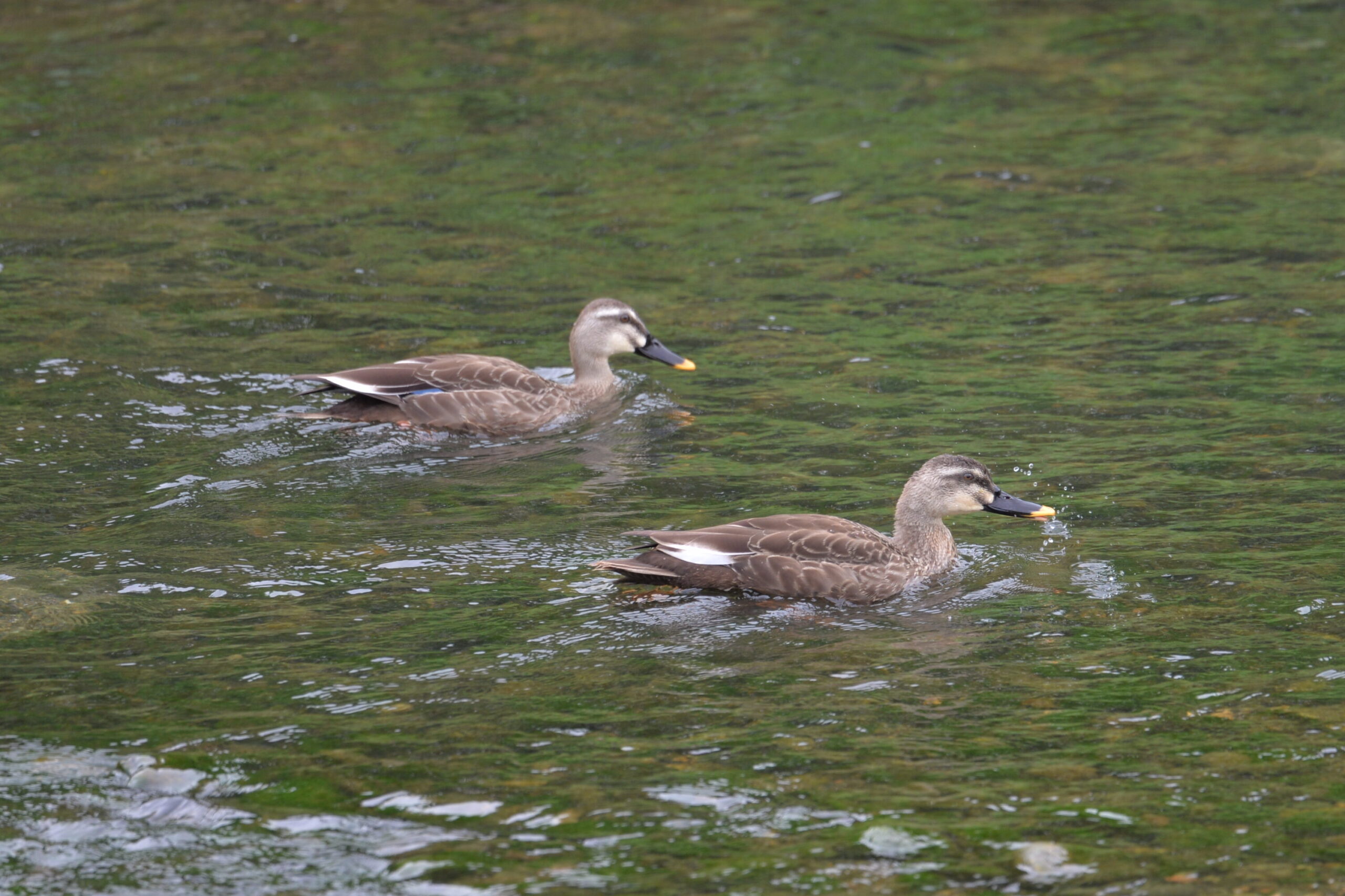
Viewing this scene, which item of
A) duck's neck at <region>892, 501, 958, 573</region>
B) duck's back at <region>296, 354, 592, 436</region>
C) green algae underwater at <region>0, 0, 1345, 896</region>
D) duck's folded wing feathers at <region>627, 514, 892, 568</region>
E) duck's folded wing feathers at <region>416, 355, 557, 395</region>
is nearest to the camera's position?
green algae underwater at <region>0, 0, 1345, 896</region>

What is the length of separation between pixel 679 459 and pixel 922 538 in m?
2.53

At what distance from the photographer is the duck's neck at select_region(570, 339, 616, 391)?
43.6 feet

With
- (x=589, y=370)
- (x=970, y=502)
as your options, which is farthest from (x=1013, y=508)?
(x=589, y=370)

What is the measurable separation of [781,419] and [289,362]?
4218 mm

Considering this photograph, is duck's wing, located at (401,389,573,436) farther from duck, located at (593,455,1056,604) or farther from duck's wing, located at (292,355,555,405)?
duck, located at (593,455,1056,604)

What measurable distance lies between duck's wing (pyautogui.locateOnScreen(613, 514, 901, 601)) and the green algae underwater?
0.20 metres

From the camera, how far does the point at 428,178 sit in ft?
61.9

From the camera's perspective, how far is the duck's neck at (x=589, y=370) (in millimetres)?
13289

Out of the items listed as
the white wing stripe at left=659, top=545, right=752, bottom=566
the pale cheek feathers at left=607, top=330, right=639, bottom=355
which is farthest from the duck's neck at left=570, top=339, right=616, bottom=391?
the white wing stripe at left=659, top=545, right=752, bottom=566

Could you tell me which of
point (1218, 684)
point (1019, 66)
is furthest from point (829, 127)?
point (1218, 684)

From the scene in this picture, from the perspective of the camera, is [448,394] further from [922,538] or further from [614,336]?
[922,538]

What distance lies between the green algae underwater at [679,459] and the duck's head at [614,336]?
0.38 metres

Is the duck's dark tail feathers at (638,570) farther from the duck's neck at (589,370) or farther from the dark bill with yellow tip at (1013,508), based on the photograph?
the duck's neck at (589,370)

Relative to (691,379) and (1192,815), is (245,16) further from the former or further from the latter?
(1192,815)
